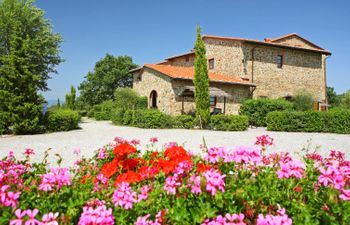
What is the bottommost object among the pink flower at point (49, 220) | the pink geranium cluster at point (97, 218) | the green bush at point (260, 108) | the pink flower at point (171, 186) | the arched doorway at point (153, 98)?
the pink flower at point (49, 220)

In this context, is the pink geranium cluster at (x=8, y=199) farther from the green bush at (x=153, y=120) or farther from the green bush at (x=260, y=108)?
the green bush at (x=260, y=108)

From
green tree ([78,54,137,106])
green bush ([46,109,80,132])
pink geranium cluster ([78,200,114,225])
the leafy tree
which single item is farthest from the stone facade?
the leafy tree

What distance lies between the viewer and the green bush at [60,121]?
1326cm

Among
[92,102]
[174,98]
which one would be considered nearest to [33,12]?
[174,98]

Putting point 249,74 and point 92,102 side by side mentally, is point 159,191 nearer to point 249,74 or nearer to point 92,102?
point 249,74

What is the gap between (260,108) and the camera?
699 inches

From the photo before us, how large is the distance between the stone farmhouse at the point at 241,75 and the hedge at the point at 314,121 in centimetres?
496

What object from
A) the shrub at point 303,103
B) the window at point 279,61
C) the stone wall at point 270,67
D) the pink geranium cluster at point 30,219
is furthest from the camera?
the window at point 279,61

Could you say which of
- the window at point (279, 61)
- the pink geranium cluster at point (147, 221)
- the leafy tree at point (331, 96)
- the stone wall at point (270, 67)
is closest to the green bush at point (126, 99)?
the stone wall at point (270, 67)

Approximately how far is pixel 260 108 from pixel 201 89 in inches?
194

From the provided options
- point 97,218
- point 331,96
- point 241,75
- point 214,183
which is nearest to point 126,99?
point 241,75

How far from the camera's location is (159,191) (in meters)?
1.72

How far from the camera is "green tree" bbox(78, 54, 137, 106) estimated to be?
128 ft

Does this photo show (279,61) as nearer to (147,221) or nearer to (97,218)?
(147,221)
